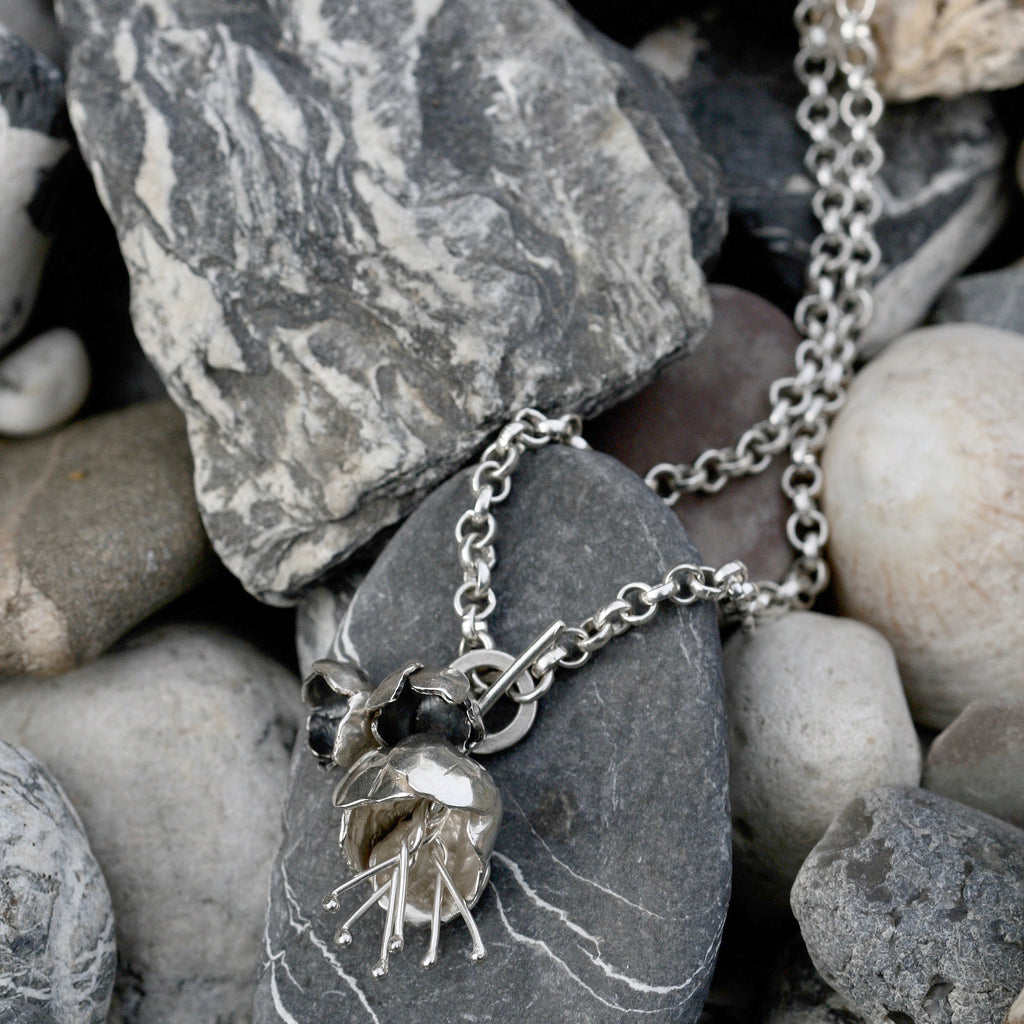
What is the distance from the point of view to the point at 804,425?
2.47 meters

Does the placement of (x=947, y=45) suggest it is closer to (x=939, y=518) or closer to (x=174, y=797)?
(x=939, y=518)

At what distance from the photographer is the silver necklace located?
164 cm

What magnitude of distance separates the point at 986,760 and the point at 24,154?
253cm

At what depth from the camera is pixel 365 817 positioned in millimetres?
1696

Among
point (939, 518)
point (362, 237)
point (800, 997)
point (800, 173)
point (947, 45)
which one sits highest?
point (947, 45)

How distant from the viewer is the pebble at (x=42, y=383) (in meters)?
2.55

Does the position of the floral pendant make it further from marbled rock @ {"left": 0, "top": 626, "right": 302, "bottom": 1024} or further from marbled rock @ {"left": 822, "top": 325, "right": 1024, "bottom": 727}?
marbled rock @ {"left": 822, "top": 325, "right": 1024, "bottom": 727}

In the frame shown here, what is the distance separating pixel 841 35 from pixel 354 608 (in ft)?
6.32

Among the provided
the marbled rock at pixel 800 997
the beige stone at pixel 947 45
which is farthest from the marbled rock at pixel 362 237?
the marbled rock at pixel 800 997

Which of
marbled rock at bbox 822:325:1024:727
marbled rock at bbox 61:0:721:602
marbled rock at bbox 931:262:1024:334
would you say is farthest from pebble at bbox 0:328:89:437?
marbled rock at bbox 931:262:1024:334

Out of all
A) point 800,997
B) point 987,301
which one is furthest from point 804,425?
point 800,997

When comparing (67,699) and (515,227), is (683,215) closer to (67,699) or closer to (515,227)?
(515,227)

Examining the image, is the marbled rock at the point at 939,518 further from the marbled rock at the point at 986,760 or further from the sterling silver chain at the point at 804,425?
the marbled rock at the point at 986,760

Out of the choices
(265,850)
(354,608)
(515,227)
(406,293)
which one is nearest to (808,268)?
(515,227)
